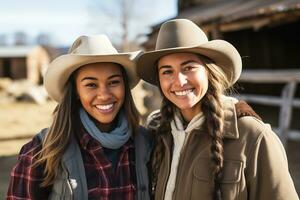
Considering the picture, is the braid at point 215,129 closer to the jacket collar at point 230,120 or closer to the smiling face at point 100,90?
the jacket collar at point 230,120

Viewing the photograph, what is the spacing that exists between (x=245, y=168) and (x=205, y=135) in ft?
0.96

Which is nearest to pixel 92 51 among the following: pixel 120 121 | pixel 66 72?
pixel 66 72

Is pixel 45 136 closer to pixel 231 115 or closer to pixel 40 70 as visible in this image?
pixel 231 115

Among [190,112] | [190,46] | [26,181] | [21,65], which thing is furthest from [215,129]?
[21,65]

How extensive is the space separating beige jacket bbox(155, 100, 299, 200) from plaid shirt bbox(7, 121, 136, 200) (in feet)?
1.06

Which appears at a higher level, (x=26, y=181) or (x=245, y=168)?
(x=245, y=168)

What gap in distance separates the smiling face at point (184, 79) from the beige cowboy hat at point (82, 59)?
0.31 metres

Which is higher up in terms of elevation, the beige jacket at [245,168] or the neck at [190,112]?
the neck at [190,112]

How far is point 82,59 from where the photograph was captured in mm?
2521

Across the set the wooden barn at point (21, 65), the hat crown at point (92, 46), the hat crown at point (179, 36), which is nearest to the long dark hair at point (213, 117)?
the hat crown at point (179, 36)

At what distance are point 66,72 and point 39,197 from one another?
73 cm

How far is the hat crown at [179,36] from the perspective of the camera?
7.89 ft

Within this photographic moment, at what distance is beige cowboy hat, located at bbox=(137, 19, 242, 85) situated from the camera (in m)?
2.39

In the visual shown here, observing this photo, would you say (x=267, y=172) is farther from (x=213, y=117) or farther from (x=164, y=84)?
(x=164, y=84)
